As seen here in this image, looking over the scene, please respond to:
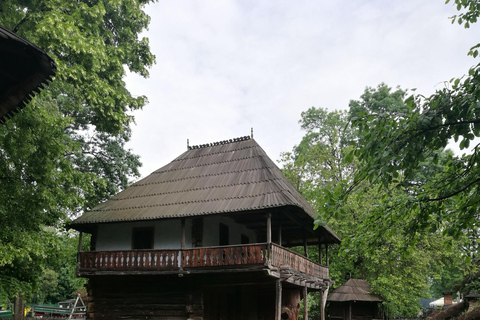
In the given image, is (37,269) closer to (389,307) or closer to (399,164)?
(399,164)

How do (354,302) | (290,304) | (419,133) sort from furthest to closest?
(354,302) < (290,304) < (419,133)

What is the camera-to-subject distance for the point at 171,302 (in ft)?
58.0

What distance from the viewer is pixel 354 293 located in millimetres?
26453

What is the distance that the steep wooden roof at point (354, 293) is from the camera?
1031 inches

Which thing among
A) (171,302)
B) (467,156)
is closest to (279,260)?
(171,302)

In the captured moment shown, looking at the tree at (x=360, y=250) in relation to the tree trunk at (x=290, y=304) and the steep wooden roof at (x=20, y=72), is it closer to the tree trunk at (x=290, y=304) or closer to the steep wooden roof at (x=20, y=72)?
the tree trunk at (x=290, y=304)

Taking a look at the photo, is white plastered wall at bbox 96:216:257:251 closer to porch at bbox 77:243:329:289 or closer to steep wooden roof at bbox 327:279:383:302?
porch at bbox 77:243:329:289

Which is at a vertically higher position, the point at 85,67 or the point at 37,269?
the point at 85,67

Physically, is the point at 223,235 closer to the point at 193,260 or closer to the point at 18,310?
the point at 193,260

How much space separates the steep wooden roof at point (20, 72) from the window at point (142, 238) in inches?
546

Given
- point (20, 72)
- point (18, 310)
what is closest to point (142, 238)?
point (18, 310)

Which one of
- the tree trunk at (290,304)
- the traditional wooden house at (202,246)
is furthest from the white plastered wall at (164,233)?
the tree trunk at (290,304)

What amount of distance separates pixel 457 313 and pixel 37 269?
65.2 ft

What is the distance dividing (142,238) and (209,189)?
3494 mm
